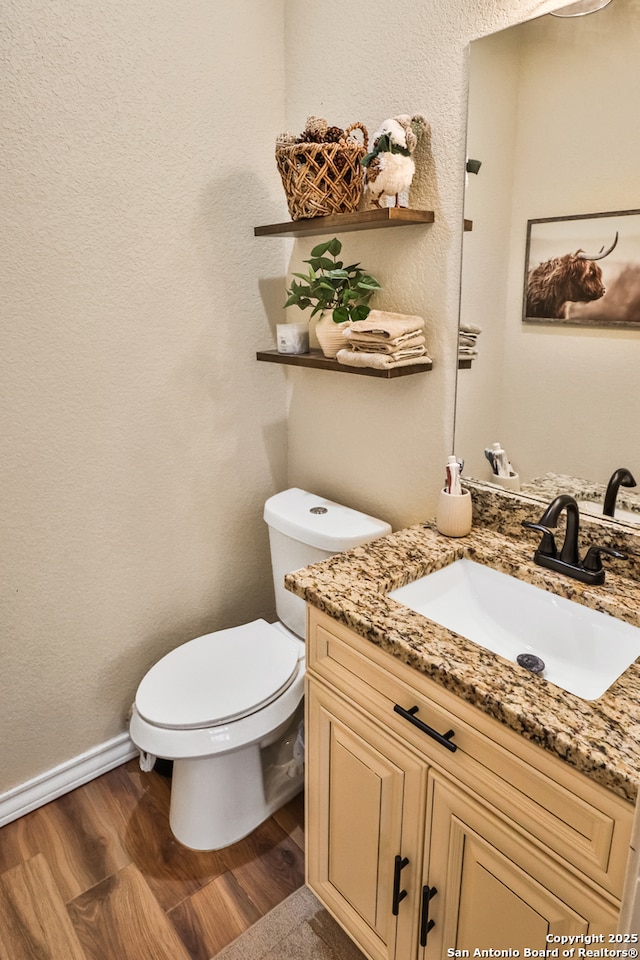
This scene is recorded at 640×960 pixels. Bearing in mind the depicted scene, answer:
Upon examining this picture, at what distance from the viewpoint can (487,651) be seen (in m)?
1.03

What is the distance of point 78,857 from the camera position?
1.64m

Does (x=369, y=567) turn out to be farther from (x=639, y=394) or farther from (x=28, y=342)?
(x=28, y=342)

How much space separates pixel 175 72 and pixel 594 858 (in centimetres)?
192

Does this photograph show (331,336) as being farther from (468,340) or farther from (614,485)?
(614,485)

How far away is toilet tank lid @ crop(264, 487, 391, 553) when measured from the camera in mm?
1646

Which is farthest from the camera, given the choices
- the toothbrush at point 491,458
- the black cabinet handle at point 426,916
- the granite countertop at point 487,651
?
the toothbrush at point 491,458

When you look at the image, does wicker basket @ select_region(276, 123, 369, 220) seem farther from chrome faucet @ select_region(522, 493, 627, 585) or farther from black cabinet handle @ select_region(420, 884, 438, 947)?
→ black cabinet handle @ select_region(420, 884, 438, 947)

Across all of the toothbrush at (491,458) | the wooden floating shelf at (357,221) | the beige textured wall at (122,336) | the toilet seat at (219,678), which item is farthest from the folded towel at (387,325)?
the toilet seat at (219,678)

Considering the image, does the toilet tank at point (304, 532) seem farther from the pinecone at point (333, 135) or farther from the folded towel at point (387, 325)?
the pinecone at point (333, 135)

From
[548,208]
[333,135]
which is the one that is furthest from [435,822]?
[333,135]

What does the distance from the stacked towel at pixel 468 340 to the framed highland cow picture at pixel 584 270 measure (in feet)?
0.43

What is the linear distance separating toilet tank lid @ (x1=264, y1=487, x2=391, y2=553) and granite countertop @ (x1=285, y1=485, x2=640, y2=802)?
165 mm

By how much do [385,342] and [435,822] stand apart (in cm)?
101

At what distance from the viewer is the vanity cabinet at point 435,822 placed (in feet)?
2.80
